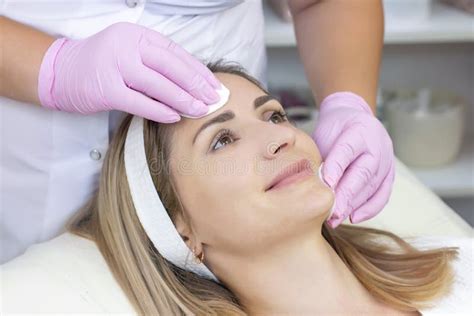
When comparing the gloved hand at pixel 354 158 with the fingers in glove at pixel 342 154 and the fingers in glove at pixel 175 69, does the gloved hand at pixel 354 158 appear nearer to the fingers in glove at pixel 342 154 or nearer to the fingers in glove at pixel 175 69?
the fingers in glove at pixel 342 154

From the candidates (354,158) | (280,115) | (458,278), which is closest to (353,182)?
(354,158)

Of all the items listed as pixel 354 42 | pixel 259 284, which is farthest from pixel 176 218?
pixel 354 42

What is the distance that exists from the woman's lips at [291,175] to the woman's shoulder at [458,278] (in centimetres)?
36

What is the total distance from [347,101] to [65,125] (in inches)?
21.9

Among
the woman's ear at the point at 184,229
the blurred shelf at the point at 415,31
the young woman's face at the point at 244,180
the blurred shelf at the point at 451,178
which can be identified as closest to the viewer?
the young woman's face at the point at 244,180

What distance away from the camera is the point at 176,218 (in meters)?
1.25

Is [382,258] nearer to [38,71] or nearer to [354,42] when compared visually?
[354,42]

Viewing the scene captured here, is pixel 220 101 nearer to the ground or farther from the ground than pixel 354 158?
farther from the ground

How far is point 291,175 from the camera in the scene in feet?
3.84

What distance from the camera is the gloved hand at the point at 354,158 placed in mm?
1298

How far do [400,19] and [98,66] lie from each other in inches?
49.9

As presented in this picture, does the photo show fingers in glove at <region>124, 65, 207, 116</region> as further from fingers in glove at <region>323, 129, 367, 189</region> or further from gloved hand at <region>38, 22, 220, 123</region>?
fingers in glove at <region>323, 129, 367, 189</region>

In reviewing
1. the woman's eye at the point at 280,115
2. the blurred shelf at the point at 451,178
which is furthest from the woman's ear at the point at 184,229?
the blurred shelf at the point at 451,178

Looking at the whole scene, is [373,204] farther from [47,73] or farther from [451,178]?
[451,178]
